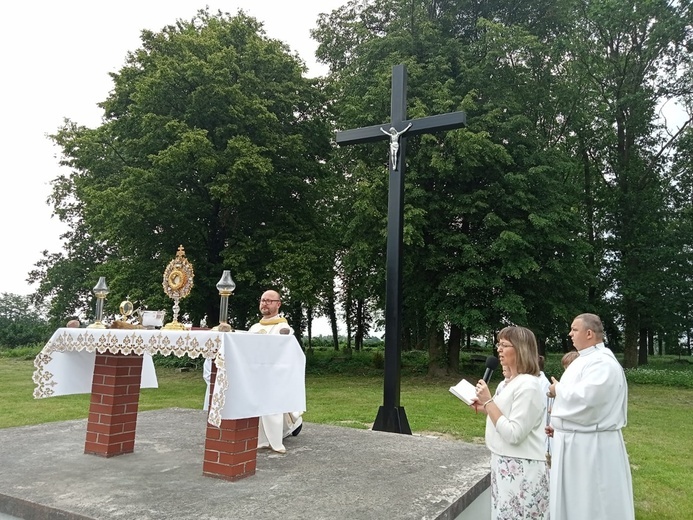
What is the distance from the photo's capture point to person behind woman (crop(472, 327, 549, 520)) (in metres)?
2.94

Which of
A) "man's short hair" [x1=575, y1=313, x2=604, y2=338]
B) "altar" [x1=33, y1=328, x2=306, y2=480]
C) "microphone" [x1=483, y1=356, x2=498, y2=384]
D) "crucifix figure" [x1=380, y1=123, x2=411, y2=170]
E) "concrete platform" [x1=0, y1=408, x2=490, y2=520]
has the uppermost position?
"crucifix figure" [x1=380, y1=123, x2=411, y2=170]

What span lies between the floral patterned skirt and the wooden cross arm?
16.2 feet

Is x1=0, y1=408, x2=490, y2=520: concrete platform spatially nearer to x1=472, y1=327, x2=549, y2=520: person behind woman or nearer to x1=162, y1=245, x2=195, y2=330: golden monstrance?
x1=472, y1=327, x2=549, y2=520: person behind woman

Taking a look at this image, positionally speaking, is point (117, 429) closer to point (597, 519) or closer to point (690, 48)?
point (597, 519)

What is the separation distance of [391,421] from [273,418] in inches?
77.2

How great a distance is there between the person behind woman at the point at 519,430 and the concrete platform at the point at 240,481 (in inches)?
26.0

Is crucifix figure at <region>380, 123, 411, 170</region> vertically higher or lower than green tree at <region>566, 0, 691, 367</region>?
lower

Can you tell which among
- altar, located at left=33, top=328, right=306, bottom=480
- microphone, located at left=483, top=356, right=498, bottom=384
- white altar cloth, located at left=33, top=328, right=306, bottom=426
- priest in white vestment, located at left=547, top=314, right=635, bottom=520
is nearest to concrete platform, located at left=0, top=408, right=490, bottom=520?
altar, located at left=33, top=328, right=306, bottom=480

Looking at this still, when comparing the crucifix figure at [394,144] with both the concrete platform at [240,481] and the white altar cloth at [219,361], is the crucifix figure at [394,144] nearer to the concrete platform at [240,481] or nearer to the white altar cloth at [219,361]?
the white altar cloth at [219,361]

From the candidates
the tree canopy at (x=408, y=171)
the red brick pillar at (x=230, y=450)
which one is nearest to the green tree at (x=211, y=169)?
the tree canopy at (x=408, y=171)

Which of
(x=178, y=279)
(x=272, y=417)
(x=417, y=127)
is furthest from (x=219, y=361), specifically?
(x=417, y=127)

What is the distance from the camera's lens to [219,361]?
383 cm

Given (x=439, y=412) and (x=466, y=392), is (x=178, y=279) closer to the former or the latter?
(x=466, y=392)

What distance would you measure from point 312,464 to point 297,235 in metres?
12.0
